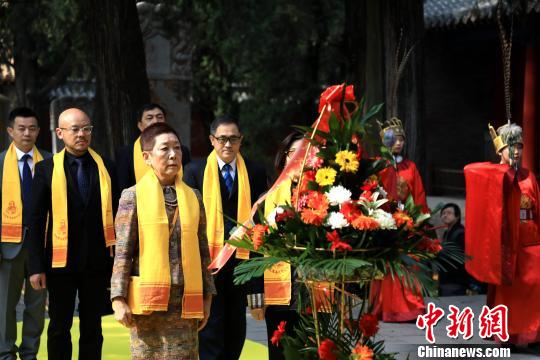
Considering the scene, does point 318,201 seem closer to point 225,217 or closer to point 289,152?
point 289,152

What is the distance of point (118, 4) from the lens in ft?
38.9

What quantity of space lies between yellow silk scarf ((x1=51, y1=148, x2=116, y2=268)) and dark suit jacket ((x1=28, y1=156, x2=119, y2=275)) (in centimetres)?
3

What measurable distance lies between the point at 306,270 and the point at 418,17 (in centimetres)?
630

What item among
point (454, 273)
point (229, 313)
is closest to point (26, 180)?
point (229, 313)

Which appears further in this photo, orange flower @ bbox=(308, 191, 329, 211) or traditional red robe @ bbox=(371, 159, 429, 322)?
traditional red robe @ bbox=(371, 159, 429, 322)

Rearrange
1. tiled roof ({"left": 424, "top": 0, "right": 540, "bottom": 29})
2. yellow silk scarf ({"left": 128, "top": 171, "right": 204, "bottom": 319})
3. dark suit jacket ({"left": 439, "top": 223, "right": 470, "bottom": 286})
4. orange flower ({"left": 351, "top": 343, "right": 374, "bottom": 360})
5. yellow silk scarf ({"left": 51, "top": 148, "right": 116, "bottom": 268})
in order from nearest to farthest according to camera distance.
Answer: orange flower ({"left": 351, "top": 343, "right": 374, "bottom": 360}) < yellow silk scarf ({"left": 128, "top": 171, "right": 204, "bottom": 319}) < yellow silk scarf ({"left": 51, "top": 148, "right": 116, "bottom": 268}) < dark suit jacket ({"left": 439, "top": 223, "right": 470, "bottom": 286}) < tiled roof ({"left": 424, "top": 0, "right": 540, "bottom": 29})

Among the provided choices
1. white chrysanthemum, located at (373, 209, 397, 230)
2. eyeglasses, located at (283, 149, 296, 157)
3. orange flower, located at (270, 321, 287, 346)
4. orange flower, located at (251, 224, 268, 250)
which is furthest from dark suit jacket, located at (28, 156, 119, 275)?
white chrysanthemum, located at (373, 209, 397, 230)

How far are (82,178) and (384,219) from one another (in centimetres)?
270

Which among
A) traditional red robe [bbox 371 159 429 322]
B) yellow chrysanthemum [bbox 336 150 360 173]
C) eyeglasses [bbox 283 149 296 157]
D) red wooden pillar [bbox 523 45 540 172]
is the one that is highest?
red wooden pillar [bbox 523 45 540 172]

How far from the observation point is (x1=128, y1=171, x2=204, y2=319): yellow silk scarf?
19.0ft

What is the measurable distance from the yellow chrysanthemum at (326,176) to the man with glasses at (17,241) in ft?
10.8

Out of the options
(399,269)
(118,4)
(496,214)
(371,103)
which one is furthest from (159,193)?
(118,4)

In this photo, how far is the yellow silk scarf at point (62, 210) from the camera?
23.6ft

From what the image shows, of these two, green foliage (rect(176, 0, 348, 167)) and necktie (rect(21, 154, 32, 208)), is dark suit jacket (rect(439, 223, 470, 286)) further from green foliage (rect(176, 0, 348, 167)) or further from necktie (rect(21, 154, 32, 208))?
green foliage (rect(176, 0, 348, 167))
